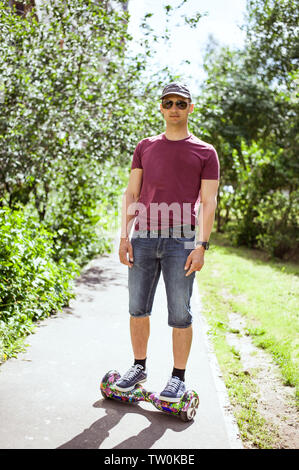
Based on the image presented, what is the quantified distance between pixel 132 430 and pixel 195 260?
3.81ft

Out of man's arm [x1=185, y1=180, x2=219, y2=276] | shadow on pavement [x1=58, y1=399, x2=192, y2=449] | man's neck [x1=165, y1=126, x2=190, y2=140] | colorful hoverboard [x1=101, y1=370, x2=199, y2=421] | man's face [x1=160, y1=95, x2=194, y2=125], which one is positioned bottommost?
shadow on pavement [x1=58, y1=399, x2=192, y2=449]

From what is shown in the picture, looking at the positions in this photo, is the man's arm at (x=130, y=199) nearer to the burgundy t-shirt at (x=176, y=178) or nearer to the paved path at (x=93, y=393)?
the burgundy t-shirt at (x=176, y=178)

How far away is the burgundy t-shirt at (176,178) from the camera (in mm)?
3320

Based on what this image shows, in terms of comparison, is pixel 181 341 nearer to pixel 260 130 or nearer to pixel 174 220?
pixel 174 220

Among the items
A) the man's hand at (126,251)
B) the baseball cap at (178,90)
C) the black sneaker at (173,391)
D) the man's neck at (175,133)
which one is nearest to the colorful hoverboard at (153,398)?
the black sneaker at (173,391)

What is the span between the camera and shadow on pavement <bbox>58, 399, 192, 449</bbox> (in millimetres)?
2949

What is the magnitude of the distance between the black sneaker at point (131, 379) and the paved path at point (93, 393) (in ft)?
0.46

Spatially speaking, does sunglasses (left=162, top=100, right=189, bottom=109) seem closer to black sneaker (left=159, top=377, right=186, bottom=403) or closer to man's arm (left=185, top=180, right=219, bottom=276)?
man's arm (left=185, top=180, right=219, bottom=276)

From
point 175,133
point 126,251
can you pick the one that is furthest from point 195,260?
point 175,133

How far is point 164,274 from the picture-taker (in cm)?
343

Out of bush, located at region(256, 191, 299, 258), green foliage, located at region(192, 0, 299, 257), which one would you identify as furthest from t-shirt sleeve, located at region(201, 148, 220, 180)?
bush, located at region(256, 191, 299, 258)

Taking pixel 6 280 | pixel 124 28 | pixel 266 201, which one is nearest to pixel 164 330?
pixel 6 280

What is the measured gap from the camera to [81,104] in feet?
23.4
